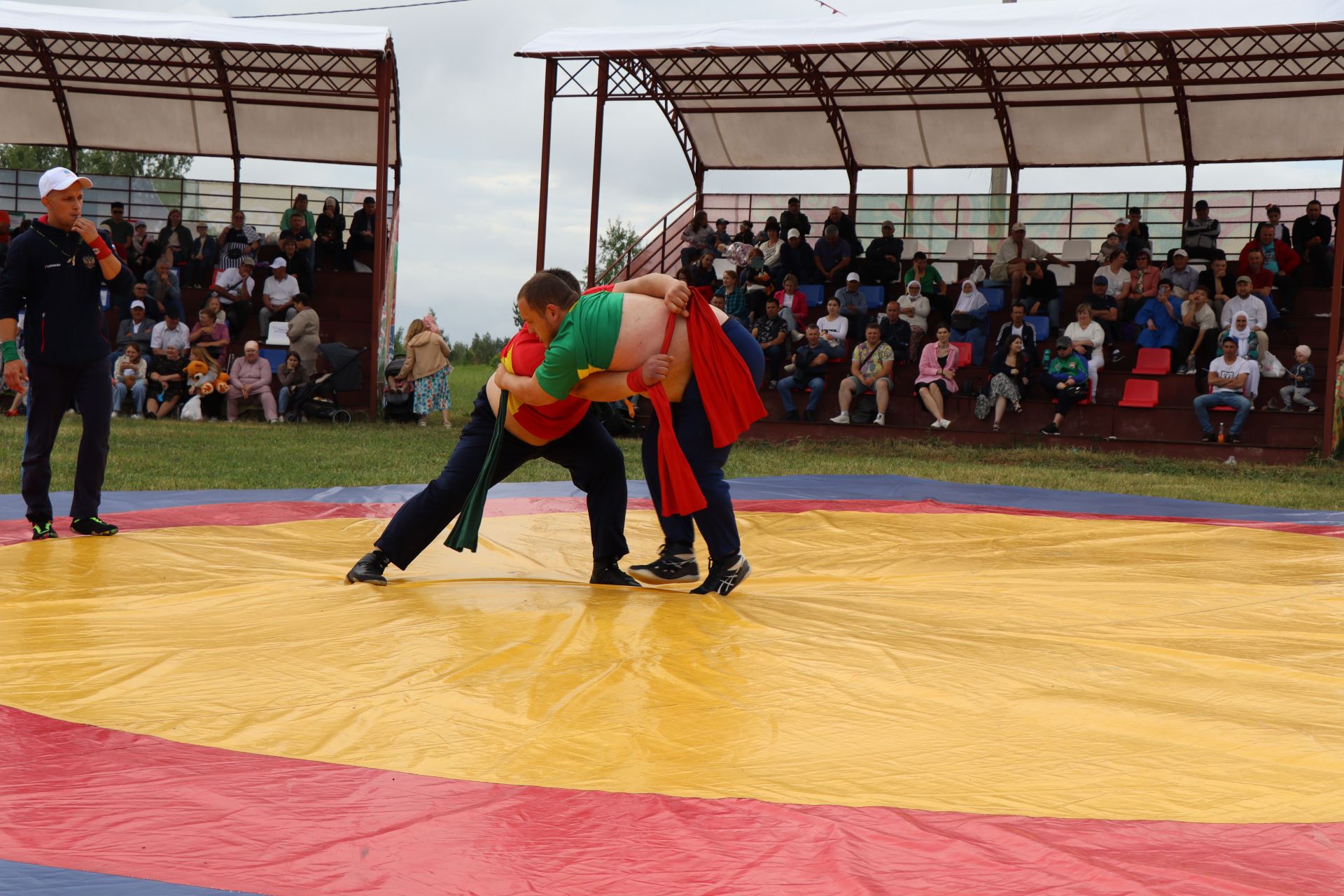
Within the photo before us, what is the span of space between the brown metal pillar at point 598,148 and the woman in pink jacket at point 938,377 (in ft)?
12.7

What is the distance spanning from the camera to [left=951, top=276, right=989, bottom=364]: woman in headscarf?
13.9m

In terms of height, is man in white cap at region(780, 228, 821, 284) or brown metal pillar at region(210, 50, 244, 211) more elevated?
brown metal pillar at region(210, 50, 244, 211)

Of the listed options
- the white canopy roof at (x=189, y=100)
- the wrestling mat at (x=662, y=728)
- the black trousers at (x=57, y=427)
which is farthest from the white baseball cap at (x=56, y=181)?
the white canopy roof at (x=189, y=100)

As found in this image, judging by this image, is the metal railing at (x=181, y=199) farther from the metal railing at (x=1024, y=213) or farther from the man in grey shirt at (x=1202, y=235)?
the man in grey shirt at (x=1202, y=235)

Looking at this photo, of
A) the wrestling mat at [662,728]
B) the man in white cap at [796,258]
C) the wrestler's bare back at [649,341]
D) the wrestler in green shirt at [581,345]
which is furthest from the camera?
the man in white cap at [796,258]

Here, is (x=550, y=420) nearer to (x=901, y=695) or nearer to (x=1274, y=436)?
(x=901, y=695)

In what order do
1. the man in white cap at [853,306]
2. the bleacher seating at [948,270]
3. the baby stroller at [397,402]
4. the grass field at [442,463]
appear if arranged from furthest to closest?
the bleacher seating at [948,270] → the man in white cap at [853,306] → the baby stroller at [397,402] → the grass field at [442,463]

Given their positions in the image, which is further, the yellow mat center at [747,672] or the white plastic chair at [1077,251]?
the white plastic chair at [1077,251]

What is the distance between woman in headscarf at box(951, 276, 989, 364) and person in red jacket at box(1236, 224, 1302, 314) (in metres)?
3.00

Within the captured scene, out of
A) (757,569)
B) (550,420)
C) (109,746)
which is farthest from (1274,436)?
(109,746)

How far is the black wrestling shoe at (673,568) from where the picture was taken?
14.2ft

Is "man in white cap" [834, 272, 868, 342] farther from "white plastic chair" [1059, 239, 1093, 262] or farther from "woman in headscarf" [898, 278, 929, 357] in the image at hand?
"white plastic chair" [1059, 239, 1093, 262]

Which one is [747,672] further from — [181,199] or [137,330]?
[181,199]

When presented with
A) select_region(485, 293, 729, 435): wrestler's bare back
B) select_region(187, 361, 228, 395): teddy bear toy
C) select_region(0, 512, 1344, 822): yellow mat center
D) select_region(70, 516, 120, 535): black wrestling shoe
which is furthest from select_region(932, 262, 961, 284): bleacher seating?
select_region(70, 516, 120, 535): black wrestling shoe
